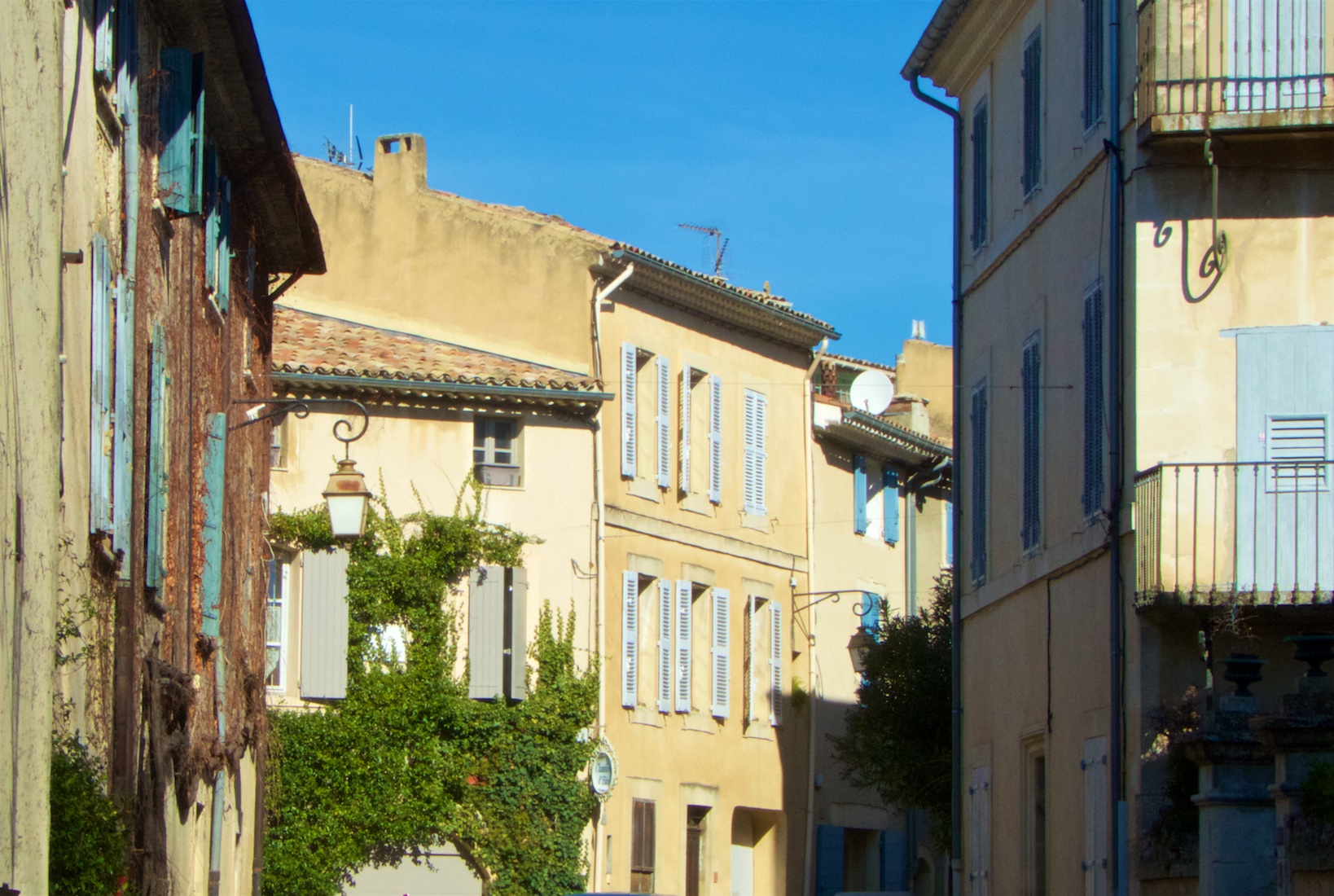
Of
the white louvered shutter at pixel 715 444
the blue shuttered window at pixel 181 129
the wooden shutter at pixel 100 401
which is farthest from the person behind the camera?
the white louvered shutter at pixel 715 444

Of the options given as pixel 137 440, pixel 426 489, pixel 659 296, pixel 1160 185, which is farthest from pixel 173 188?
pixel 659 296

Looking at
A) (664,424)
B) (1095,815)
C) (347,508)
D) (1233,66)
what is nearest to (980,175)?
(1233,66)

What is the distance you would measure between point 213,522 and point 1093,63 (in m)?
7.89

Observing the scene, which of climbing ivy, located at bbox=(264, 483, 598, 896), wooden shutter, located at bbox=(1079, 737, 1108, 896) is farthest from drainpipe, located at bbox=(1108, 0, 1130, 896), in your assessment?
climbing ivy, located at bbox=(264, 483, 598, 896)

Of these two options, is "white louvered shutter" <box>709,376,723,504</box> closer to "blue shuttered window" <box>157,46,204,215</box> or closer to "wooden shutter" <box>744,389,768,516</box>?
"wooden shutter" <box>744,389,768,516</box>

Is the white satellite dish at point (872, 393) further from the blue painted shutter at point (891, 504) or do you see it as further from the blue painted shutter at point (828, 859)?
the blue painted shutter at point (828, 859)

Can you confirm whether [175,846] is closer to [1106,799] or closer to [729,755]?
[1106,799]

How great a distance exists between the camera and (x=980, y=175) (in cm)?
2188

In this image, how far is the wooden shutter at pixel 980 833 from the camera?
20.5 metres

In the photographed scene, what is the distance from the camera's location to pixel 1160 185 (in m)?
16.5

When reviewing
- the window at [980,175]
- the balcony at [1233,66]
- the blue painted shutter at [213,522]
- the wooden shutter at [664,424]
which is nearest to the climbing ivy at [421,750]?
the wooden shutter at [664,424]

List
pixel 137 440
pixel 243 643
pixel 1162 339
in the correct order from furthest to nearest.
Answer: pixel 243 643, pixel 1162 339, pixel 137 440

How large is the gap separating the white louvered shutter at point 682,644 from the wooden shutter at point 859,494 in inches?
216

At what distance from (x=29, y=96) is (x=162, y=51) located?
580 cm
